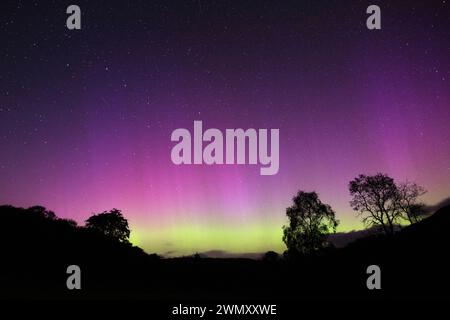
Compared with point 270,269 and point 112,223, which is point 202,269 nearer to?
point 270,269

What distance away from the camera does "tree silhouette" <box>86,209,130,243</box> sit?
62.3 meters

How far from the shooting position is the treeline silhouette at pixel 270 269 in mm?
25500

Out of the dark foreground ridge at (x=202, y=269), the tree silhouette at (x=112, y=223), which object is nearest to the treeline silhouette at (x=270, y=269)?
the dark foreground ridge at (x=202, y=269)

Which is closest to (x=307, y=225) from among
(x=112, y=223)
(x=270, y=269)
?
(x=270, y=269)

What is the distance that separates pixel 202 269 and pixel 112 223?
83.4 feet

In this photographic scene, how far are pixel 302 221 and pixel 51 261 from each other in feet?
103

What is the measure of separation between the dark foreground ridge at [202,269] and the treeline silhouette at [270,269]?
0.08 meters

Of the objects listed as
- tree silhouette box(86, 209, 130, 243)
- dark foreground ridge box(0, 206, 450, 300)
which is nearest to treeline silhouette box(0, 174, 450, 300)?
dark foreground ridge box(0, 206, 450, 300)

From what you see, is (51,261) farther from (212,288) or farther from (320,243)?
(320,243)

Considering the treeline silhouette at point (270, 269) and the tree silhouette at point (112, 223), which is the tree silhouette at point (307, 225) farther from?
the tree silhouette at point (112, 223)

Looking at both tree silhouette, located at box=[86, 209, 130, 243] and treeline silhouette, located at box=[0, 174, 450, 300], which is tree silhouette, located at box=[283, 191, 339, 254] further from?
tree silhouette, located at box=[86, 209, 130, 243]
